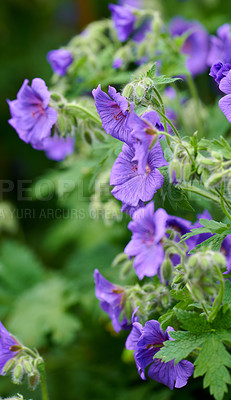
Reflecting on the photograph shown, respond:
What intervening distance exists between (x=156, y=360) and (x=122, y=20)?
133 centimetres

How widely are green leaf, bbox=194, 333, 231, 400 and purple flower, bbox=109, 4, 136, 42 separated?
1.33 meters

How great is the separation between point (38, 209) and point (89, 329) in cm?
125

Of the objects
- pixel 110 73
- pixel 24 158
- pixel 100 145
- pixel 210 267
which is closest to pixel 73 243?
pixel 24 158

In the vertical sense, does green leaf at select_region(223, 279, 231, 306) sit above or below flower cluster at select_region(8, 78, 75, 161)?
below

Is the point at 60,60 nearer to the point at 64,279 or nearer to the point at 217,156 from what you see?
the point at 64,279

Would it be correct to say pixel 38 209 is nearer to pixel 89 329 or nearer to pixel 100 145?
pixel 89 329

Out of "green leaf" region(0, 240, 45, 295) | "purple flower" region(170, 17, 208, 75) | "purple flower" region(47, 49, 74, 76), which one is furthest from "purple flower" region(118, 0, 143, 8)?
"green leaf" region(0, 240, 45, 295)

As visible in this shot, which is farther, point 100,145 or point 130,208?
point 100,145

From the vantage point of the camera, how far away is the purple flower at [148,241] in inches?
41.6

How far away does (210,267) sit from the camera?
101 cm

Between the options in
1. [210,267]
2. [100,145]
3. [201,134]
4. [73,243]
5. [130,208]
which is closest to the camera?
[210,267]

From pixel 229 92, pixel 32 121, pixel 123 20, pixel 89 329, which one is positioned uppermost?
pixel 123 20

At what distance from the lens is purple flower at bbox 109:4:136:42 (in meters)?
2.04

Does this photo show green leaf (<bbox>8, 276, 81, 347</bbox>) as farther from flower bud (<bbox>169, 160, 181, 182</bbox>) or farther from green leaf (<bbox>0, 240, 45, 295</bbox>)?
flower bud (<bbox>169, 160, 181, 182</bbox>)
